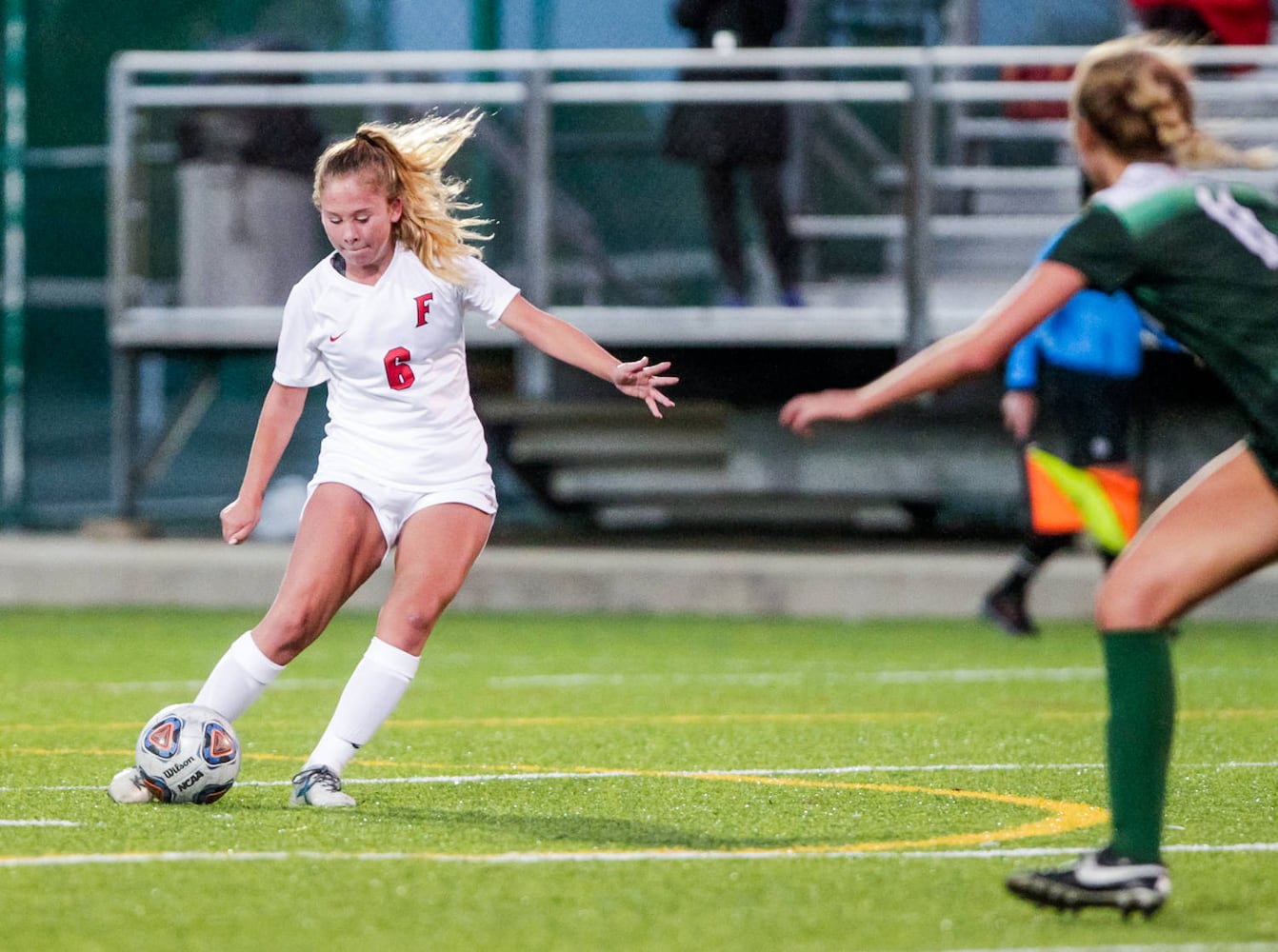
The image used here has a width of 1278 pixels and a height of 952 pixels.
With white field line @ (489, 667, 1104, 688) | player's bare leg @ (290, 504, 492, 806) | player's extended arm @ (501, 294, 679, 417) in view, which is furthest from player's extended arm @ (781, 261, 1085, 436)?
white field line @ (489, 667, 1104, 688)

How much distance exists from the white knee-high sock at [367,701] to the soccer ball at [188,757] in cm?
23

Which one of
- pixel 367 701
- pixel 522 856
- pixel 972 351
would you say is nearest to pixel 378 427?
pixel 367 701

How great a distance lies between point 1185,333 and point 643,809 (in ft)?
7.00

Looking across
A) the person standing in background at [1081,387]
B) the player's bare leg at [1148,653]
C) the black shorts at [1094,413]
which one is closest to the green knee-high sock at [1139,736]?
the player's bare leg at [1148,653]

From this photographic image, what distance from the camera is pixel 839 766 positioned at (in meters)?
6.90

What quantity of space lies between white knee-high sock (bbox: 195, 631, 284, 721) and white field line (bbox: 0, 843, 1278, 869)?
947 mm

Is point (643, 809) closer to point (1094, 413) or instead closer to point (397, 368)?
point (397, 368)

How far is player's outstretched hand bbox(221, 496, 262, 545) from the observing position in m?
5.96

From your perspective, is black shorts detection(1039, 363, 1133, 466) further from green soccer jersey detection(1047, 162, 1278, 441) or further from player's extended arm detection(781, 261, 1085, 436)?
player's extended arm detection(781, 261, 1085, 436)

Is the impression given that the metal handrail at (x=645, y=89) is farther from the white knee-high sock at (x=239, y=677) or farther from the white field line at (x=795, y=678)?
the white knee-high sock at (x=239, y=677)

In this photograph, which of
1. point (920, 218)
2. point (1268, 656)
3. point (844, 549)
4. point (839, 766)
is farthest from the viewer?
point (844, 549)

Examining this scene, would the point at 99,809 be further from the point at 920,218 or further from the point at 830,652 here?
the point at 920,218

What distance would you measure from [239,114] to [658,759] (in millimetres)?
7691

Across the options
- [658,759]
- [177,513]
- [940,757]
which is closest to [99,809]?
[658,759]
